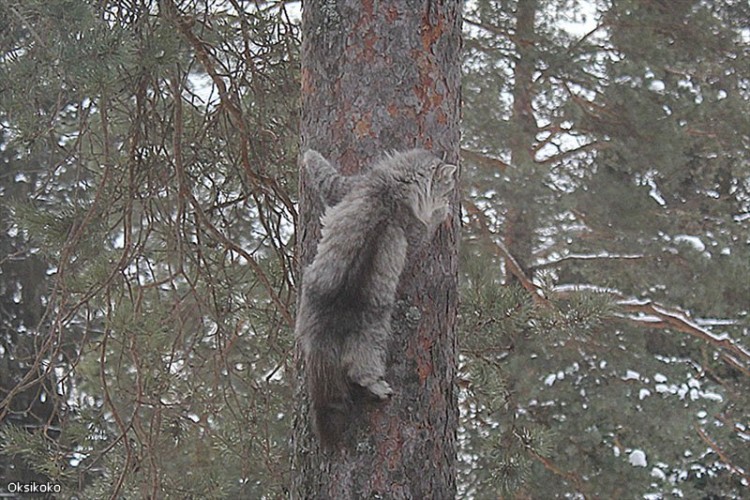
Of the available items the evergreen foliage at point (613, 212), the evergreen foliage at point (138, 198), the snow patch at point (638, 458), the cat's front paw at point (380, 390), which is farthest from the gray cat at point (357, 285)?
the snow patch at point (638, 458)

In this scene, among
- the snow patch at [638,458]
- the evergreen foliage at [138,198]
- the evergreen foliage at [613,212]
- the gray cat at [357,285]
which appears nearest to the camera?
the gray cat at [357,285]

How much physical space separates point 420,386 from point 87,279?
1118mm

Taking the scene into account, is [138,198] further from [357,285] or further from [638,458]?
[638,458]

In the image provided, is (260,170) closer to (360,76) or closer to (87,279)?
(87,279)

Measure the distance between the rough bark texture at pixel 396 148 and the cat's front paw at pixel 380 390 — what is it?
1 centimetres

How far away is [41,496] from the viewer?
425 cm

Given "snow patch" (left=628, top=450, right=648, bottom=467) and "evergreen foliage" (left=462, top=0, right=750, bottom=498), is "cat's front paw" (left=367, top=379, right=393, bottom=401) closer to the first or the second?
"evergreen foliage" (left=462, top=0, right=750, bottom=498)

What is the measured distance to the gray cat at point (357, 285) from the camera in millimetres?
1213

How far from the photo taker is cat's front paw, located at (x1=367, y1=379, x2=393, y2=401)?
48.0 inches

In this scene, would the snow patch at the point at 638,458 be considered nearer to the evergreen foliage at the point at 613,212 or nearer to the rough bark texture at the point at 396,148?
the evergreen foliage at the point at 613,212

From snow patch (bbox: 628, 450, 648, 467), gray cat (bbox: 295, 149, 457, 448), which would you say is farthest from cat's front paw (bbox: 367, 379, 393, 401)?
snow patch (bbox: 628, 450, 648, 467)

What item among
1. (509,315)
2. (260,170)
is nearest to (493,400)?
(509,315)

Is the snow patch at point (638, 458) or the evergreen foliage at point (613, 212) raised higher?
the evergreen foliage at point (613, 212)

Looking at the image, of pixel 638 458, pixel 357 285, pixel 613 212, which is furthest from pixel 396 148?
pixel 638 458
